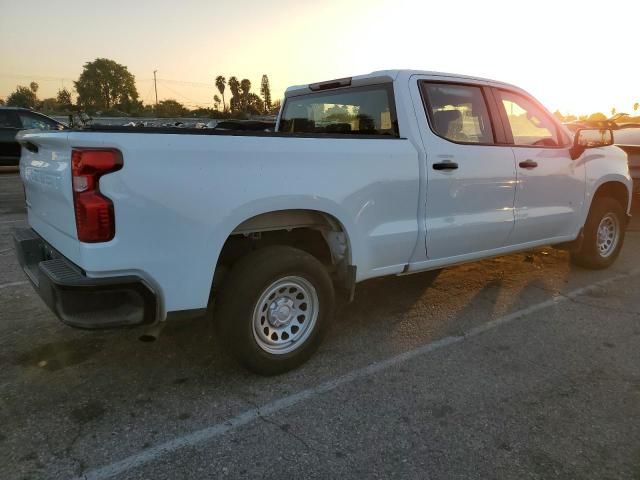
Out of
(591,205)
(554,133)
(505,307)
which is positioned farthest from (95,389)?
(591,205)

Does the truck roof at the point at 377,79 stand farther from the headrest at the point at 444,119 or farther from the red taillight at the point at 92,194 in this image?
the red taillight at the point at 92,194

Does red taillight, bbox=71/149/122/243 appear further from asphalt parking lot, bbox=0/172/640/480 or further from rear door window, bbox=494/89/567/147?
rear door window, bbox=494/89/567/147

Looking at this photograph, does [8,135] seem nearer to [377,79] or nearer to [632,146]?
[377,79]

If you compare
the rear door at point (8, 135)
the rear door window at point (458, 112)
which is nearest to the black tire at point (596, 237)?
the rear door window at point (458, 112)

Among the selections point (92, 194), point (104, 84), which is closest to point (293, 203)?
point (92, 194)

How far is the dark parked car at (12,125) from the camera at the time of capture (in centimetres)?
1325

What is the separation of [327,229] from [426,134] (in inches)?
41.2

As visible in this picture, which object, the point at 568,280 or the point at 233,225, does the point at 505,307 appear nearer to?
the point at 568,280

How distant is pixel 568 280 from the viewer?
5.30 m

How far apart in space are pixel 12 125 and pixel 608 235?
46.5 feet

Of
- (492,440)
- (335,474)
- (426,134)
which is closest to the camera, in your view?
(335,474)

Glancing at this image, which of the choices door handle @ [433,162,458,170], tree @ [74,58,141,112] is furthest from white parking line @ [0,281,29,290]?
tree @ [74,58,141,112]

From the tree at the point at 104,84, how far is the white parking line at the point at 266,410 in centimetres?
12734

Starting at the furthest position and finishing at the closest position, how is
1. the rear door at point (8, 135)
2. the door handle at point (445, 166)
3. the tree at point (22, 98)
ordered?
the tree at point (22, 98) → the rear door at point (8, 135) → the door handle at point (445, 166)
